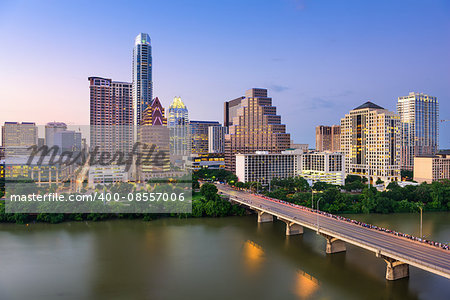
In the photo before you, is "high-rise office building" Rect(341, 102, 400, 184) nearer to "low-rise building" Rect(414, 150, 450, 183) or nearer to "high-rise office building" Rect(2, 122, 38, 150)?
"low-rise building" Rect(414, 150, 450, 183)

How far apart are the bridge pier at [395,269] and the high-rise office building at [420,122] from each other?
3678 inches

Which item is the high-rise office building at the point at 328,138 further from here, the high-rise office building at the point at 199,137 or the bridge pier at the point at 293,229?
the bridge pier at the point at 293,229

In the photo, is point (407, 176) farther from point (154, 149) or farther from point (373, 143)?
point (154, 149)

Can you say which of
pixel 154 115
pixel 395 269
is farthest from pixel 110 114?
pixel 395 269

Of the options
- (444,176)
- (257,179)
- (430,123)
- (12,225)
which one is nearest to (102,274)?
(12,225)

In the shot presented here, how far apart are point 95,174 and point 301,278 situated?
5625 centimetres

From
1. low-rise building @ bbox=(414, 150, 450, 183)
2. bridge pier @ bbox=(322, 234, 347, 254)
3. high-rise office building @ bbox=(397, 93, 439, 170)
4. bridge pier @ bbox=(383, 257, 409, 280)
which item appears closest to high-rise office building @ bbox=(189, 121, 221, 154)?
high-rise office building @ bbox=(397, 93, 439, 170)

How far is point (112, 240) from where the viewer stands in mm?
32812

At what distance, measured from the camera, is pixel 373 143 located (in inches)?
3068

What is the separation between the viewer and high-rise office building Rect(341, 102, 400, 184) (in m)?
75.2

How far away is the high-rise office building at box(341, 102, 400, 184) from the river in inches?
1545

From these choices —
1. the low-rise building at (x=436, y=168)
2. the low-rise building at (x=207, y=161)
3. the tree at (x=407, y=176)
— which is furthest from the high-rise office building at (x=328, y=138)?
the low-rise building at (x=436, y=168)

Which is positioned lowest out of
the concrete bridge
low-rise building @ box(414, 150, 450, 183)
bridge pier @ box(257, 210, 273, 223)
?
bridge pier @ box(257, 210, 273, 223)

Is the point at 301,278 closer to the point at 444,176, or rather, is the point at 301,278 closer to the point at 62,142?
the point at 444,176
